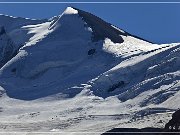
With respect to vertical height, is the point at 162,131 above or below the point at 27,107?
below

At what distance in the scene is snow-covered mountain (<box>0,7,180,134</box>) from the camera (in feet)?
409

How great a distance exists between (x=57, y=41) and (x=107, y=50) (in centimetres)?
2063

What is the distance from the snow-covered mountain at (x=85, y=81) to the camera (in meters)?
125

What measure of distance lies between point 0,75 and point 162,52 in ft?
183

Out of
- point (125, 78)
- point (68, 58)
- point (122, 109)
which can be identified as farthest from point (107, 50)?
point (122, 109)

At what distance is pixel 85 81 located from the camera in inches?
6329

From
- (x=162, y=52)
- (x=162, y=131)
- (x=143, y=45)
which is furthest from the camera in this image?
(x=143, y=45)

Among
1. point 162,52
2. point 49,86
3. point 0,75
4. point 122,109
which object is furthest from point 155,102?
point 0,75

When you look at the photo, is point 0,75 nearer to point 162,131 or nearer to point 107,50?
point 107,50

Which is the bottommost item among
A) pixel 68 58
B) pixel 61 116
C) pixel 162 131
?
pixel 162 131

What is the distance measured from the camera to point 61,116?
133625 mm

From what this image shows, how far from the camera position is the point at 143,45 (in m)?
191

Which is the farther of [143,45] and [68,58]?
[143,45]

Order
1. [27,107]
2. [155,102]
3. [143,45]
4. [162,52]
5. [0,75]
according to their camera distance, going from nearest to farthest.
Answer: [155,102], [27,107], [162,52], [0,75], [143,45]
